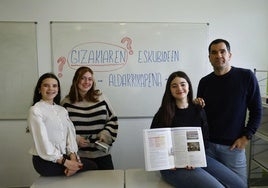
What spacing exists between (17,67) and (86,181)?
6.00ft

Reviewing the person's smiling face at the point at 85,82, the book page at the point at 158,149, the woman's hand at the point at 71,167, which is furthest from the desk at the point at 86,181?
the person's smiling face at the point at 85,82

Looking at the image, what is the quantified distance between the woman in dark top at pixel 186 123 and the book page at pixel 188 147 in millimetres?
45

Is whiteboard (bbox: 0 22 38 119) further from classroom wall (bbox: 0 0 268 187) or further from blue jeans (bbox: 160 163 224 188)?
blue jeans (bbox: 160 163 224 188)

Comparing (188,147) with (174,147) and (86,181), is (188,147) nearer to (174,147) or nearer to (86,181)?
(174,147)

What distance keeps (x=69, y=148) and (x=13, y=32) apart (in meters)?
1.77

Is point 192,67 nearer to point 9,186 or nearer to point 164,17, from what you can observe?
point 164,17

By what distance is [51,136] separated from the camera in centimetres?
175

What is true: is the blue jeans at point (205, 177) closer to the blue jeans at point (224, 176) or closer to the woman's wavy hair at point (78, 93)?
the blue jeans at point (224, 176)

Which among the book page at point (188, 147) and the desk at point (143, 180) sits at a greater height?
the book page at point (188, 147)

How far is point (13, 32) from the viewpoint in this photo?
284 cm

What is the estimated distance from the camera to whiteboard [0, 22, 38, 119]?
9.33ft

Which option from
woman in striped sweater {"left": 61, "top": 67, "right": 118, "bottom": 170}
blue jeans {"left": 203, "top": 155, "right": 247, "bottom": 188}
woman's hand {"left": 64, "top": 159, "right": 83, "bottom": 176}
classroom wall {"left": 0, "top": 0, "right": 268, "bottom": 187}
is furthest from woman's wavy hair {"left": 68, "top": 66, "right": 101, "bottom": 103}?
blue jeans {"left": 203, "top": 155, "right": 247, "bottom": 188}

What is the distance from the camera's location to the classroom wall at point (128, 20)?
9.34ft

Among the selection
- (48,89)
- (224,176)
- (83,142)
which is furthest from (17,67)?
(224,176)
